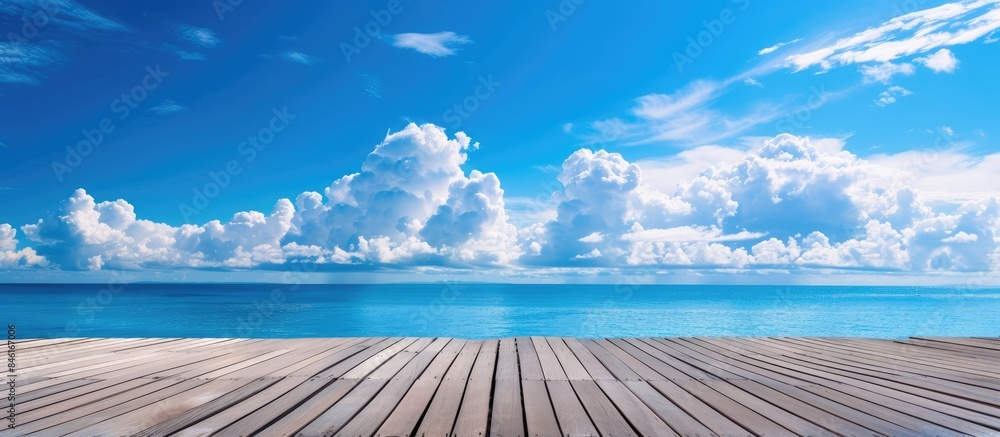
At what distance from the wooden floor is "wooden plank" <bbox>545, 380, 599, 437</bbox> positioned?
0.7 inches

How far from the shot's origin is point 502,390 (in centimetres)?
476

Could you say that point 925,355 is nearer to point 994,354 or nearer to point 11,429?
point 994,354

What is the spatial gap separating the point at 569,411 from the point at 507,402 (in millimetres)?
537

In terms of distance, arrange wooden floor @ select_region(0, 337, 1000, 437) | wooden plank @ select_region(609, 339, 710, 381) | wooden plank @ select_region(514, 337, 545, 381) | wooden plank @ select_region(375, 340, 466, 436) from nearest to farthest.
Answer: wooden plank @ select_region(375, 340, 466, 436), wooden floor @ select_region(0, 337, 1000, 437), wooden plank @ select_region(514, 337, 545, 381), wooden plank @ select_region(609, 339, 710, 381)

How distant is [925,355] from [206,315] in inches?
3016

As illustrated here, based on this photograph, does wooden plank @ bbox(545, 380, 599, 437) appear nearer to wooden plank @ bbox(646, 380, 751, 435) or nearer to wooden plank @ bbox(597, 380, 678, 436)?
wooden plank @ bbox(597, 380, 678, 436)

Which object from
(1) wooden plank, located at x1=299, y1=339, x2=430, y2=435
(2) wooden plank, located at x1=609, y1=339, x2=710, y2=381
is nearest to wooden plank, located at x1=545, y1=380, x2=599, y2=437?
(2) wooden plank, located at x1=609, y1=339, x2=710, y2=381

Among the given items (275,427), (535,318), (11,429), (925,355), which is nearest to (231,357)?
(11,429)

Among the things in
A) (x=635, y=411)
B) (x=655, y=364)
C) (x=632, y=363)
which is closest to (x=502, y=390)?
(x=635, y=411)

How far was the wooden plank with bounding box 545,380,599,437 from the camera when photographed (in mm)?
3539

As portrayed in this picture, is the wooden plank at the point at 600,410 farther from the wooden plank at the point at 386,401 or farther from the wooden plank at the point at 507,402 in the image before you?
the wooden plank at the point at 386,401

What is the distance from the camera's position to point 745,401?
441 centimetres

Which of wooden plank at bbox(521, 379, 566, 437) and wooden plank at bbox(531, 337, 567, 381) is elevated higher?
wooden plank at bbox(521, 379, 566, 437)

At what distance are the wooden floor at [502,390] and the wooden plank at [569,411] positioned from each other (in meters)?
0.02
